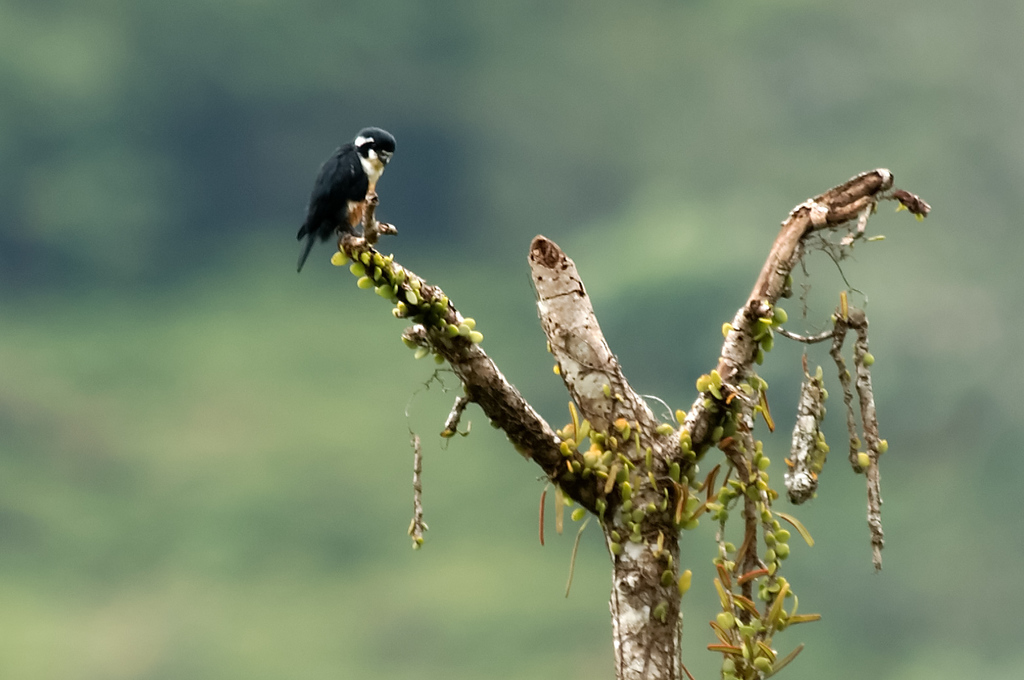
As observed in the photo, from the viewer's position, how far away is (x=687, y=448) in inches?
90.4

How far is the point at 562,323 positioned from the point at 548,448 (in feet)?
1.13

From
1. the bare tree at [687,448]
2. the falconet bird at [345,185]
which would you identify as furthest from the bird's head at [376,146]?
the bare tree at [687,448]

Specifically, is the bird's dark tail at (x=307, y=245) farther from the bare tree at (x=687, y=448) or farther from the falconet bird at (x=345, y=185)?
the bare tree at (x=687, y=448)

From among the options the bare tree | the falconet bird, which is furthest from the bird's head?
the bare tree

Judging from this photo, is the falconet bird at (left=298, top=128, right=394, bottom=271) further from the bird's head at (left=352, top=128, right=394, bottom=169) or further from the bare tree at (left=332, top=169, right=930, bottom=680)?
the bare tree at (left=332, top=169, right=930, bottom=680)

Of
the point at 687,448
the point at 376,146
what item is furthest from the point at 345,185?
the point at 687,448

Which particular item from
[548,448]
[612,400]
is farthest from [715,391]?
[548,448]

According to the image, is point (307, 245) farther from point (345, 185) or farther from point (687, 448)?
point (687, 448)

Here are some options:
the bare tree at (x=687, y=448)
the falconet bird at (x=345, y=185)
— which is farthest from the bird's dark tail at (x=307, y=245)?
the bare tree at (x=687, y=448)

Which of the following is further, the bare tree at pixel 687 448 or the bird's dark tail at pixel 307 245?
the bird's dark tail at pixel 307 245

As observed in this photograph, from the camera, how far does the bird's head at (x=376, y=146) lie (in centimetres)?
295

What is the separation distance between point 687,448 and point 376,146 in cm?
141

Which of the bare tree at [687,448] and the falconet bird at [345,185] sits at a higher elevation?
the falconet bird at [345,185]

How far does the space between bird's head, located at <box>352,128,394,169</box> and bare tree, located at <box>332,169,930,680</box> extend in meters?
0.73
